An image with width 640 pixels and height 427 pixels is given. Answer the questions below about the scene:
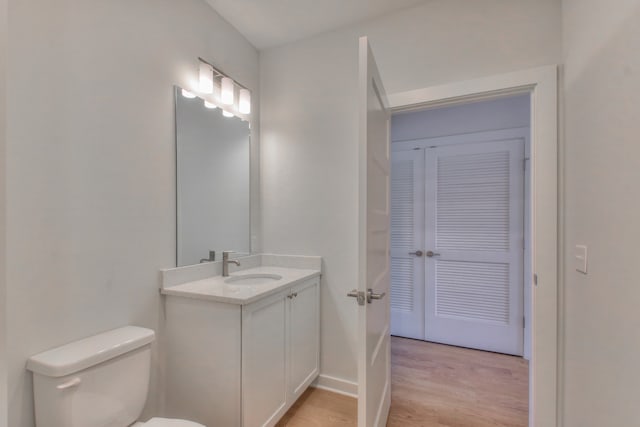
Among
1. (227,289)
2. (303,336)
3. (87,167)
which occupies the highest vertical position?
(87,167)

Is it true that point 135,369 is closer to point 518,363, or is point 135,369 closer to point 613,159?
point 613,159

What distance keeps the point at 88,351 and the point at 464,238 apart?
2845 millimetres

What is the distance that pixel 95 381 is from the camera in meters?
1.13

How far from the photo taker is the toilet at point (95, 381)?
3.46 feet

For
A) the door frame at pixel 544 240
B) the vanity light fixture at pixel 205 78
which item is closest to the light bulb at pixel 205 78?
the vanity light fixture at pixel 205 78

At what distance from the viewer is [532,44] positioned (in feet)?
5.25

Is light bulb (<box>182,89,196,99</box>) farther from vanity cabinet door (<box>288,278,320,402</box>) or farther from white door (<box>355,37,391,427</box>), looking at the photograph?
vanity cabinet door (<box>288,278,320,402</box>)

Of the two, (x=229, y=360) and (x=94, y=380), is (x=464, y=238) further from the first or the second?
(x=94, y=380)

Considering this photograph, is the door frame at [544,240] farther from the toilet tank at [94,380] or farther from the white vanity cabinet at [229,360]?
the toilet tank at [94,380]

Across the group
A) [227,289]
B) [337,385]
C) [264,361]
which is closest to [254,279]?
[227,289]


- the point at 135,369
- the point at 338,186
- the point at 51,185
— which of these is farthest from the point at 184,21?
the point at 135,369

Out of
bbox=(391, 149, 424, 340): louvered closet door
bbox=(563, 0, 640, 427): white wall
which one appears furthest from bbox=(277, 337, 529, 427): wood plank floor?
bbox=(563, 0, 640, 427): white wall

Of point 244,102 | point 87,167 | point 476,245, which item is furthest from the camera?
point 476,245

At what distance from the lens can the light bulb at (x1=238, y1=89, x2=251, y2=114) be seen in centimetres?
215
